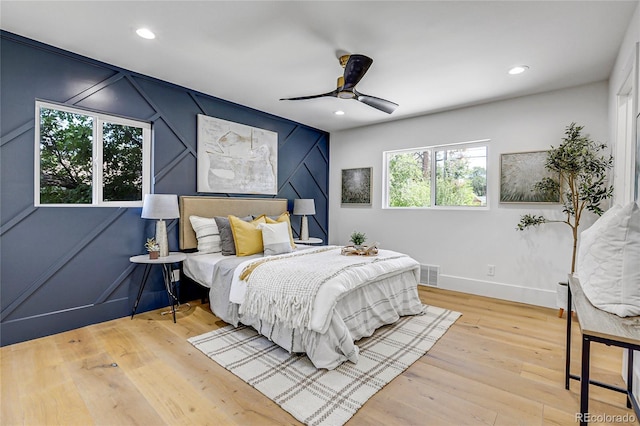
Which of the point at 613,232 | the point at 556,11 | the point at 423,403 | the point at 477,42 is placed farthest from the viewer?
the point at 477,42

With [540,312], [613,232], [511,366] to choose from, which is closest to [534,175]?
[540,312]

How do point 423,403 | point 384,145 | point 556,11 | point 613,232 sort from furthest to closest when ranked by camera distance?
point 384,145 → point 556,11 → point 423,403 → point 613,232

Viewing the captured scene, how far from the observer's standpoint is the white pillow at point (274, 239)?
3.37m

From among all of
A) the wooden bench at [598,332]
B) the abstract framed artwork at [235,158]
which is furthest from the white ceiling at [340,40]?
the wooden bench at [598,332]

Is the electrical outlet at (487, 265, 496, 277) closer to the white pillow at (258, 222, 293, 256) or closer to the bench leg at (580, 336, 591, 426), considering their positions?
the white pillow at (258, 222, 293, 256)

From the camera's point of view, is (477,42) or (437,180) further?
(437,180)

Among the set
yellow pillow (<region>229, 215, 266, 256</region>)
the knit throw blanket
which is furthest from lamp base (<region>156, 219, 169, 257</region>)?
the knit throw blanket

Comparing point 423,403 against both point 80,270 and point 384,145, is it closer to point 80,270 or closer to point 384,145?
point 80,270

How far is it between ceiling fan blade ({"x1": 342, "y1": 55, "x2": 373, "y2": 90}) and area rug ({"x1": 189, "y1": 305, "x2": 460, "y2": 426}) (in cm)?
229

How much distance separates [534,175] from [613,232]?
2.66 m

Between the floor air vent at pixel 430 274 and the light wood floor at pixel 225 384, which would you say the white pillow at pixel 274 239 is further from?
the floor air vent at pixel 430 274

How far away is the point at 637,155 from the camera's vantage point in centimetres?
187

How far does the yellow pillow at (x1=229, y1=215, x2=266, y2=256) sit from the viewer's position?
11.0 feet

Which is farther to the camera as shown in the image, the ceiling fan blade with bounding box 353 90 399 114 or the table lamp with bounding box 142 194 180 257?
the table lamp with bounding box 142 194 180 257
